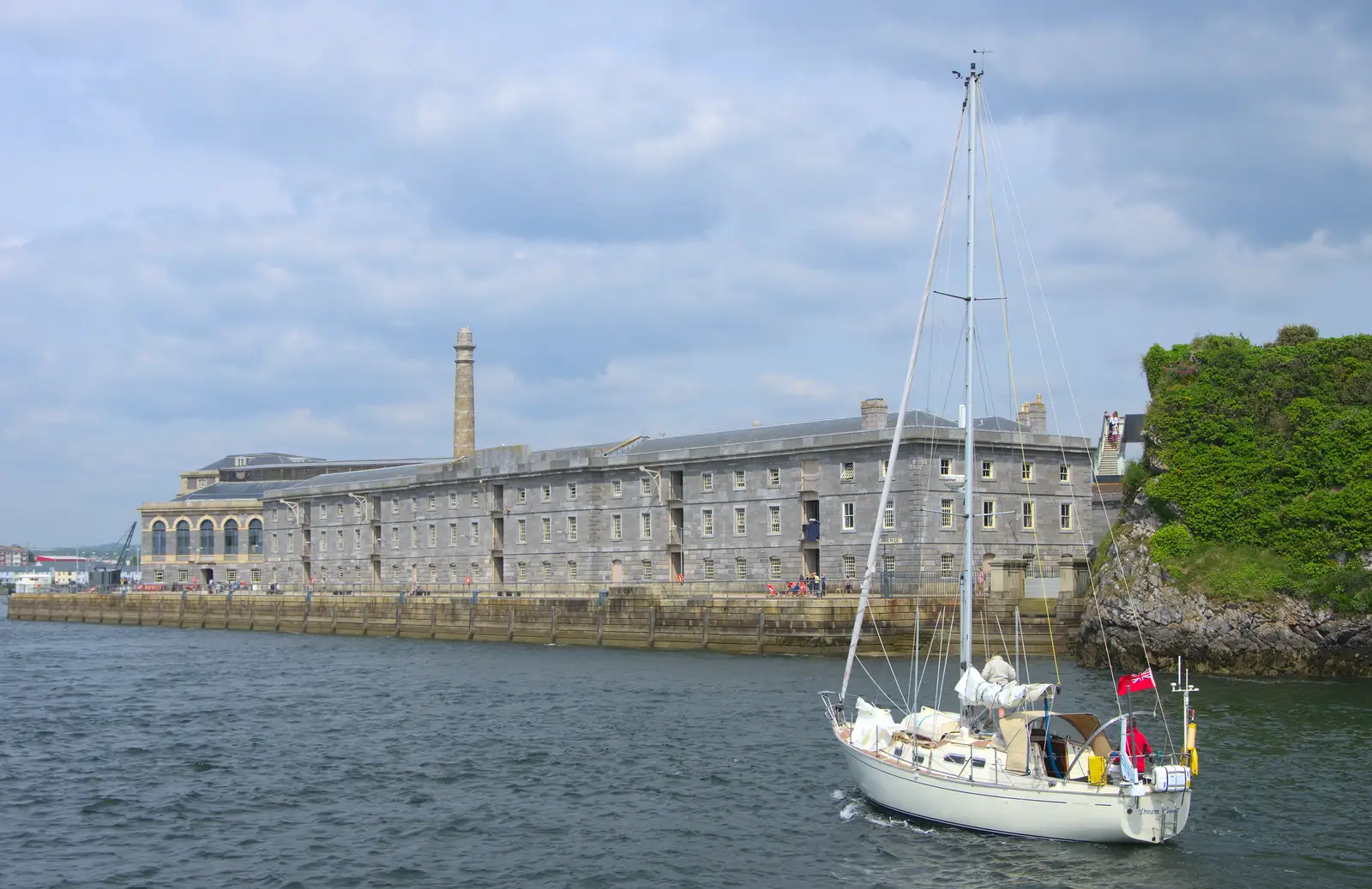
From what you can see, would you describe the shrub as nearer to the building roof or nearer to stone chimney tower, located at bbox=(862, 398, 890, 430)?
stone chimney tower, located at bbox=(862, 398, 890, 430)

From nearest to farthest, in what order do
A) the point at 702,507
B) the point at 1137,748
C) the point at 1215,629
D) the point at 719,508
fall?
the point at 1137,748 → the point at 1215,629 → the point at 719,508 → the point at 702,507

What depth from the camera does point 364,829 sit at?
27.2 metres

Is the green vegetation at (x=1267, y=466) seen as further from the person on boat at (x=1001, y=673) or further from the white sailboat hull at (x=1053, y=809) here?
the white sailboat hull at (x=1053, y=809)

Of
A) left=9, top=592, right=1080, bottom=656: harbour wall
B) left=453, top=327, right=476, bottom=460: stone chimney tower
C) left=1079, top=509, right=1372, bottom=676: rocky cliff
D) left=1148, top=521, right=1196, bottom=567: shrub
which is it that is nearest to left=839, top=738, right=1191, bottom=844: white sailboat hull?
left=9, top=592, right=1080, bottom=656: harbour wall

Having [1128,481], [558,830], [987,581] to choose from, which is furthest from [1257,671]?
[558,830]

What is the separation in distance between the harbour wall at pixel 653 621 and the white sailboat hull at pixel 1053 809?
15.7 meters

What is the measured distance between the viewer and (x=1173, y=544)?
5088cm

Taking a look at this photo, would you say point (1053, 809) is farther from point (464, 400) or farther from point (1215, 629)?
point (464, 400)

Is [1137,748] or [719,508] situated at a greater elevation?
[719,508]

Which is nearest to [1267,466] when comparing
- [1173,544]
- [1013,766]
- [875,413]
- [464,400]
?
[1173,544]

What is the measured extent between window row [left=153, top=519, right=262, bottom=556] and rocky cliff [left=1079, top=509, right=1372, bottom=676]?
302ft

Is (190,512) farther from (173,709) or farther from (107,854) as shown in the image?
(107,854)

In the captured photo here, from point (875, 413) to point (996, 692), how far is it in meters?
43.3

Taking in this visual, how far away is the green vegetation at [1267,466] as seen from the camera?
158 feet
